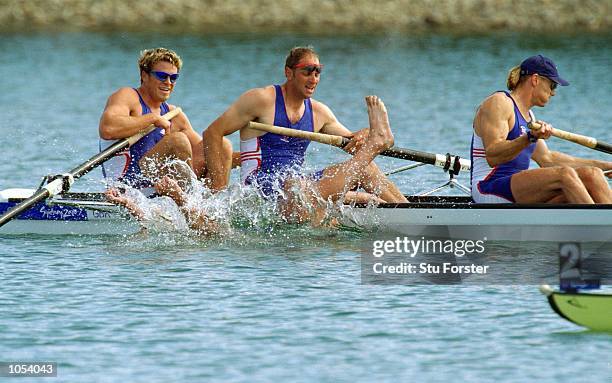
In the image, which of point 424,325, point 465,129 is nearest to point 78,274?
point 424,325

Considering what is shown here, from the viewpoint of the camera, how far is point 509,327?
9914 mm

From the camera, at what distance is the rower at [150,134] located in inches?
492

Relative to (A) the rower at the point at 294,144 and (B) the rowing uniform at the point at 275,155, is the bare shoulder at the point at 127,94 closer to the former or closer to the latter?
(A) the rower at the point at 294,144

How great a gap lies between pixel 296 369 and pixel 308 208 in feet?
12.3

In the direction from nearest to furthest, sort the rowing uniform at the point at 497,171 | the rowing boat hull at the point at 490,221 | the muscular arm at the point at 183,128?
the rowing boat hull at the point at 490,221, the rowing uniform at the point at 497,171, the muscular arm at the point at 183,128

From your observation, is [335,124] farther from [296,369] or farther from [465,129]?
[465,129]

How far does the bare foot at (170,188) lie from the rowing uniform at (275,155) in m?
0.63

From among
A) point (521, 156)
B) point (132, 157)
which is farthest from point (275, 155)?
point (521, 156)

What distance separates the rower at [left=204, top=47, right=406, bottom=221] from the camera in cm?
1241

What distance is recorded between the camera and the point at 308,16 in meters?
47.2

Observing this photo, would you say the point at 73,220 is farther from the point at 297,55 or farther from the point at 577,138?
the point at 577,138

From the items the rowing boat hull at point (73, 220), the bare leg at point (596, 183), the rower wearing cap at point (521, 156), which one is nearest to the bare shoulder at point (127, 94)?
the rowing boat hull at point (73, 220)

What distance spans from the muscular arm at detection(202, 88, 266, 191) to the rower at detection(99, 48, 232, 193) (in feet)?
0.28

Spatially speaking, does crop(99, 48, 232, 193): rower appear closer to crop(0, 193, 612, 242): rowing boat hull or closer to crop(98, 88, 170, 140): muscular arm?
crop(98, 88, 170, 140): muscular arm
